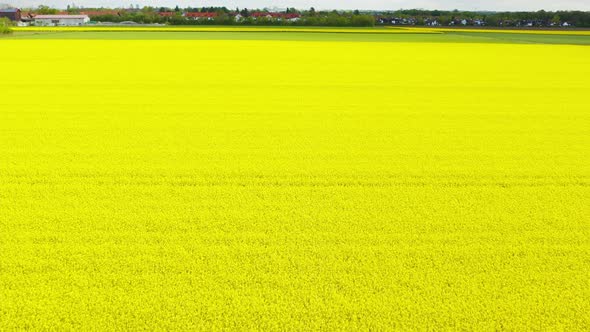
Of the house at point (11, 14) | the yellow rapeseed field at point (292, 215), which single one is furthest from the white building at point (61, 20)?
the yellow rapeseed field at point (292, 215)

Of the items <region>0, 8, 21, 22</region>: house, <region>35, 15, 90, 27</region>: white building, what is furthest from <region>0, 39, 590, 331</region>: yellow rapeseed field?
<region>0, 8, 21, 22</region>: house

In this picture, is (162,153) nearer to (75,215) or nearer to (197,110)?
(75,215)

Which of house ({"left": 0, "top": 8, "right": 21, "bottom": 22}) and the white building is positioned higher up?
house ({"left": 0, "top": 8, "right": 21, "bottom": 22})

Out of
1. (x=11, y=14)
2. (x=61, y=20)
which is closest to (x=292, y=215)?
(x=61, y=20)

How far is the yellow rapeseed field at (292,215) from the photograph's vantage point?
429cm

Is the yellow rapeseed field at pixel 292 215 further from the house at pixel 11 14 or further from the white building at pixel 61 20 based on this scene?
the house at pixel 11 14

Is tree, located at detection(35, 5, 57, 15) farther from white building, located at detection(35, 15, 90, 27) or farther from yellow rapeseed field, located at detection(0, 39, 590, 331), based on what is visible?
yellow rapeseed field, located at detection(0, 39, 590, 331)

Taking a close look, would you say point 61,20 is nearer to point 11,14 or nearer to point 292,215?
point 11,14

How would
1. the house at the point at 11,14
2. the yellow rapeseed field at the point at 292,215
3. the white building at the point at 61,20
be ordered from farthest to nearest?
the house at the point at 11,14
the white building at the point at 61,20
the yellow rapeseed field at the point at 292,215

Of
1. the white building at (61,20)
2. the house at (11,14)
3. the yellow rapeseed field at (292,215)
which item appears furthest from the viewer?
the house at (11,14)

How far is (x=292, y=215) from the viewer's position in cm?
611

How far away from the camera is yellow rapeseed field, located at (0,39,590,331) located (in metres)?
4.29

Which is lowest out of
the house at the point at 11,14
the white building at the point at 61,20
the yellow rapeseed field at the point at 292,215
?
the yellow rapeseed field at the point at 292,215

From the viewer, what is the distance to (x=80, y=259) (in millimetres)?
4961
